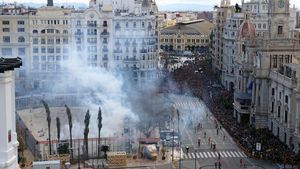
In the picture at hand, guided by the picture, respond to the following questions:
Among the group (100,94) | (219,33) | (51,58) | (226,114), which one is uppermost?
(219,33)

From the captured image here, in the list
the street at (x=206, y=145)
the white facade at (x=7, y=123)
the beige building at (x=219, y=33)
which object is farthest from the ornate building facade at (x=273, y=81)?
the white facade at (x=7, y=123)

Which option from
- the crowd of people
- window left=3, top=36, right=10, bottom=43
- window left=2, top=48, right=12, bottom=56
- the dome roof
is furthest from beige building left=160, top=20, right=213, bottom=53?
the dome roof

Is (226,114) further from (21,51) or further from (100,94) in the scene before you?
(21,51)

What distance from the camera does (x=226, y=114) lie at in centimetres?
7812

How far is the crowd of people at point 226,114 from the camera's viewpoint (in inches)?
2195

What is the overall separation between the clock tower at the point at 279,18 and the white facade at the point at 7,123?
59236 millimetres

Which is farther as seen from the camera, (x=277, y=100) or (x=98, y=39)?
(x=98, y=39)

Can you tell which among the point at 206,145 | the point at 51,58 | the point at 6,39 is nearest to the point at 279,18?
the point at 206,145

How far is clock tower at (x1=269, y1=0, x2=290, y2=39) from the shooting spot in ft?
226

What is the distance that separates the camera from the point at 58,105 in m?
85.3

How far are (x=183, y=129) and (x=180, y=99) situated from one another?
2295 cm

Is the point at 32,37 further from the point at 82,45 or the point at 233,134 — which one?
the point at 233,134

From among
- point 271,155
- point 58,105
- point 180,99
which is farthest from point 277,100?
point 58,105

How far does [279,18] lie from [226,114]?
1697 cm
